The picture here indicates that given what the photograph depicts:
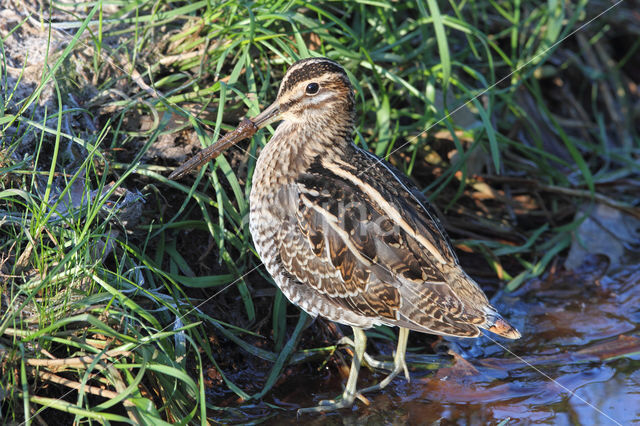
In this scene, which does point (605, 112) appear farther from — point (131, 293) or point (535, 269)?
point (131, 293)

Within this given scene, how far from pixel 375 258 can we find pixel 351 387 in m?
0.71

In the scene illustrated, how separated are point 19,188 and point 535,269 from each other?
10.5 ft

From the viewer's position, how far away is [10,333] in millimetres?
3086

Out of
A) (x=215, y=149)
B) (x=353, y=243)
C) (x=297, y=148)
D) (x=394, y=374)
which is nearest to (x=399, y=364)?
(x=394, y=374)

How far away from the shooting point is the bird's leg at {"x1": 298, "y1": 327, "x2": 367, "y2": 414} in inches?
146

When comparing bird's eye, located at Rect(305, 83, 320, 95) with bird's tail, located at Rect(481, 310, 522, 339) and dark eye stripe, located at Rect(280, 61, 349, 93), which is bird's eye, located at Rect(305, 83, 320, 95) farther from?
bird's tail, located at Rect(481, 310, 522, 339)

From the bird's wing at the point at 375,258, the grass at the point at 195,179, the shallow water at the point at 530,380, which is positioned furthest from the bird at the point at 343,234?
the grass at the point at 195,179

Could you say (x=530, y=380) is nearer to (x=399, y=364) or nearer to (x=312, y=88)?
(x=399, y=364)

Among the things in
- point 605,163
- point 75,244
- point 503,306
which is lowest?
point 503,306

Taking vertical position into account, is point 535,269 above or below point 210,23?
below

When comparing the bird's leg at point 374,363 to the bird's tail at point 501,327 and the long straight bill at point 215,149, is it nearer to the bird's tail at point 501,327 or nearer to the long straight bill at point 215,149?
the bird's tail at point 501,327

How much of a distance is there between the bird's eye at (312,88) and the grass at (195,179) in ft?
1.40

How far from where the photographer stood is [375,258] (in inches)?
138

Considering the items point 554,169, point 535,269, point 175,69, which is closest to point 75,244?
point 175,69
